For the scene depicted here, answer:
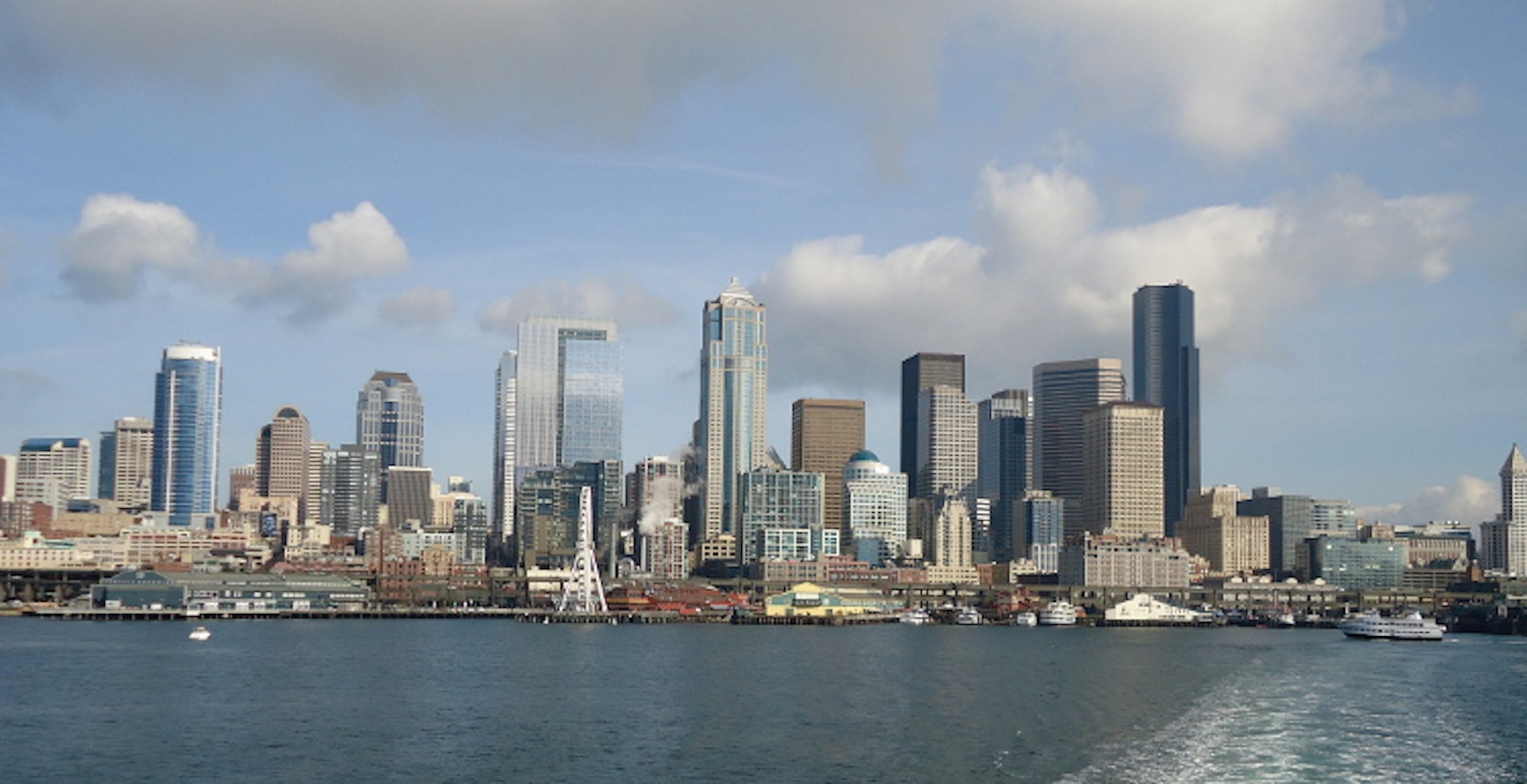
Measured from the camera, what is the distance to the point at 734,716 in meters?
84.1

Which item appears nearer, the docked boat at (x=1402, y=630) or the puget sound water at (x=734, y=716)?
the puget sound water at (x=734, y=716)

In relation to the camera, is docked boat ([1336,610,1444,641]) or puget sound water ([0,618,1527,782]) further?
docked boat ([1336,610,1444,641])

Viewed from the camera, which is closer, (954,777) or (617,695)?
(954,777)

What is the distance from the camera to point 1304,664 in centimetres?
13088

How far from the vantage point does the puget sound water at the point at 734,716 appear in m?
64.8

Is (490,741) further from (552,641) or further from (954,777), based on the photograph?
(552,641)

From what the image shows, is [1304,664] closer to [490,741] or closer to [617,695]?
[617,695]

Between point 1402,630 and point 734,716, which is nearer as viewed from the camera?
point 734,716

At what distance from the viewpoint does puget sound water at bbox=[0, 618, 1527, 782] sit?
64.8 m

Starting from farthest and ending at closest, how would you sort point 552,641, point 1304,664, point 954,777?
point 552,641 → point 1304,664 → point 954,777

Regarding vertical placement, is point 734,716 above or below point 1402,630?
above

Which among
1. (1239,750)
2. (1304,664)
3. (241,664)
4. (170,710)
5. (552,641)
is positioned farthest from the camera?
(552,641)

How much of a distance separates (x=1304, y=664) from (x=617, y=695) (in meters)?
61.7

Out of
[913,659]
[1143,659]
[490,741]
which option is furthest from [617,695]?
[1143,659]
